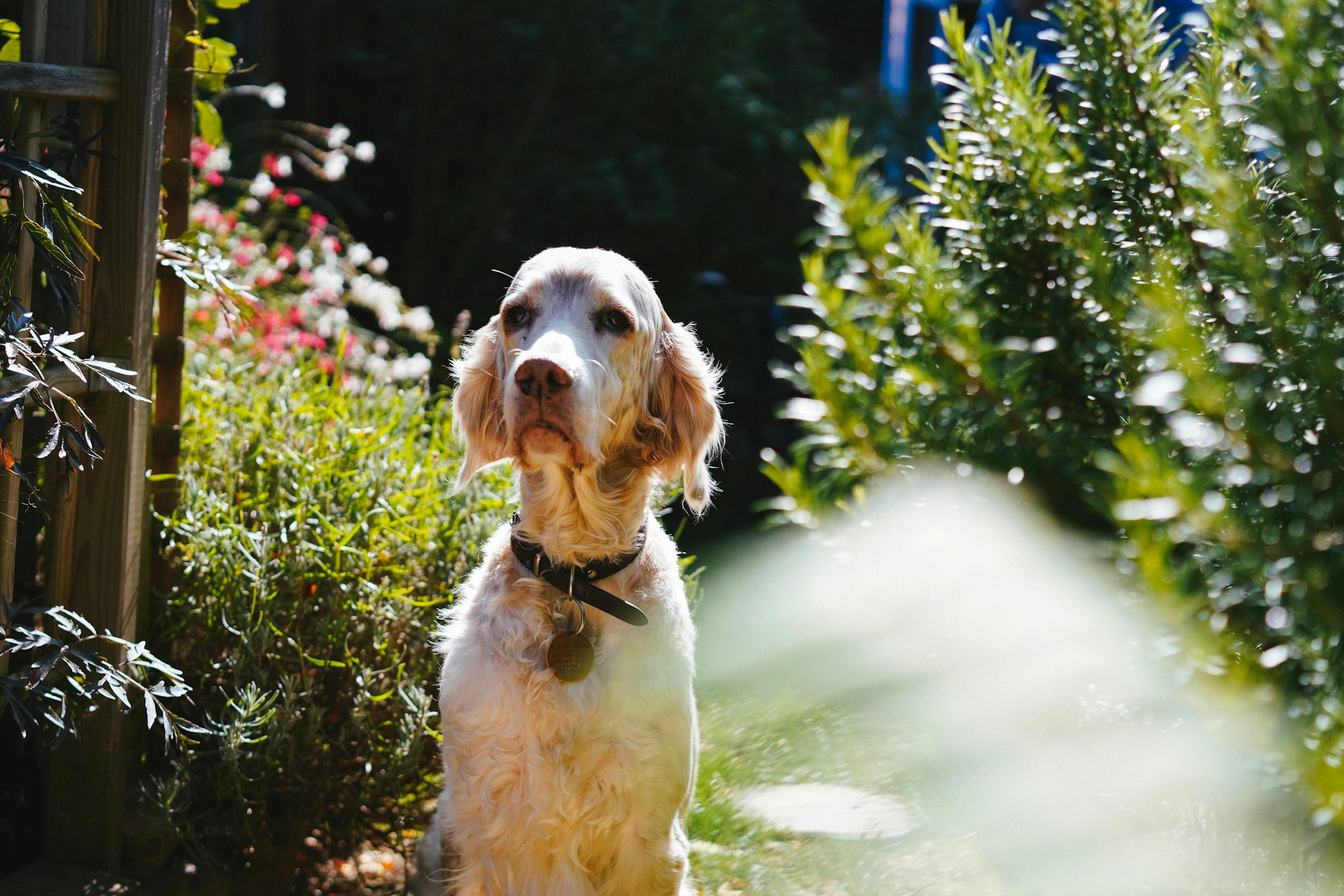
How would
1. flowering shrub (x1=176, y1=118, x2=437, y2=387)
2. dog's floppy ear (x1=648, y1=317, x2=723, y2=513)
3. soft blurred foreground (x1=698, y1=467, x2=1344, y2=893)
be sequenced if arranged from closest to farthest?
soft blurred foreground (x1=698, y1=467, x2=1344, y2=893), dog's floppy ear (x1=648, y1=317, x2=723, y2=513), flowering shrub (x1=176, y1=118, x2=437, y2=387)

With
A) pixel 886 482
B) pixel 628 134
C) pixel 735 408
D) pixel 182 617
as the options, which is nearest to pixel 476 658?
pixel 182 617

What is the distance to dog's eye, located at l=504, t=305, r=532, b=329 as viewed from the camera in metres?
2.34

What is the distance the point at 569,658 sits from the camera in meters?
2.17

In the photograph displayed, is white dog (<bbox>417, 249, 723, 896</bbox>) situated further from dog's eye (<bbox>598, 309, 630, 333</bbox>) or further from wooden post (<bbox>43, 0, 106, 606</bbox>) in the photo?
wooden post (<bbox>43, 0, 106, 606</bbox>)

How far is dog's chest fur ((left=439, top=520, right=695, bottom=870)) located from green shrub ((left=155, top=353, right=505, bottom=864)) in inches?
19.7

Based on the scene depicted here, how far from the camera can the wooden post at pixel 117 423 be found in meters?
2.39

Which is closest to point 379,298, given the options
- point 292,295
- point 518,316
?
point 292,295

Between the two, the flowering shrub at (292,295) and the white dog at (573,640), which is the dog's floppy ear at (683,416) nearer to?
the white dog at (573,640)

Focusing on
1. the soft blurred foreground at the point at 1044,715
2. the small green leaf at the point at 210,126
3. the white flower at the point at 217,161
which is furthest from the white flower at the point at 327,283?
the soft blurred foreground at the point at 1044,715

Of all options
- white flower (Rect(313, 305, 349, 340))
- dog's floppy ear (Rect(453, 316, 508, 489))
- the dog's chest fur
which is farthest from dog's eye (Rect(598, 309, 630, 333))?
white flower (Rect(313, 305, 349, 340))

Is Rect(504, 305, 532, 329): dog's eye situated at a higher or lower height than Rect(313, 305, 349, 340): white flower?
higher

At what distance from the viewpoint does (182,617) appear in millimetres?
2730

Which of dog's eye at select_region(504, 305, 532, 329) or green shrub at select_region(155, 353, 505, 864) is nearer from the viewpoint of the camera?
dog's eye at select_region(504, 305, 532, 329)

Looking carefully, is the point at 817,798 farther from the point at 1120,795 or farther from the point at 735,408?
the point at 735,408
